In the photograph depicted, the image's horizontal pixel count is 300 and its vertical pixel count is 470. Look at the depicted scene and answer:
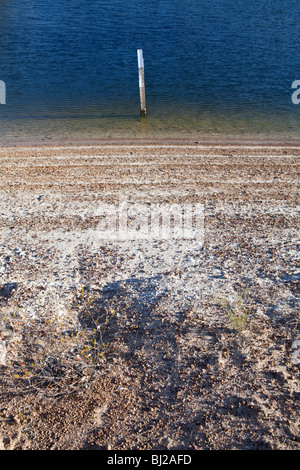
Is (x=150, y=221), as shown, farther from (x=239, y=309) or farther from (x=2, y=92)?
(x=2, y=92)

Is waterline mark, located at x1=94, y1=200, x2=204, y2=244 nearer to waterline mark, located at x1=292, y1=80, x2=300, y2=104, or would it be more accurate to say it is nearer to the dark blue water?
the dark blue water

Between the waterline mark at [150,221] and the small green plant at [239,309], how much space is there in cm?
138

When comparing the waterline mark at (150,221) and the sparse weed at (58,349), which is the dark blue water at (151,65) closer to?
the waterline mark at (150,221)

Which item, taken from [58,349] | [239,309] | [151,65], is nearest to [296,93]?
[151,65]

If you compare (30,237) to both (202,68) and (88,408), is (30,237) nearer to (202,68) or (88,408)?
(88,408)

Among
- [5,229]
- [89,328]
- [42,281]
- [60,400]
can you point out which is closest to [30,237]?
[5,229]

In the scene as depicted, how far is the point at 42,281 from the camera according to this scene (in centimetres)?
468

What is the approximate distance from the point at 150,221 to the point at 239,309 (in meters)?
2.49

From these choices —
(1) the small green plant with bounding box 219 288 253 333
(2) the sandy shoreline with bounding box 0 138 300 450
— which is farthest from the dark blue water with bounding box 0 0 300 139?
(1) the small green plant with bounding box 219 288 253 333

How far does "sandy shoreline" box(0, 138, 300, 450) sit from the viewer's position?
2982 millimetres

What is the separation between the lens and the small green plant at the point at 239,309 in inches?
151

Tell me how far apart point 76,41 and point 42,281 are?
24.7m

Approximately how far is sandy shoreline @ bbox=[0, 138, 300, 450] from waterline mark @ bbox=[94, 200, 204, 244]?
145 millimetres

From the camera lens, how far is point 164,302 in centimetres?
427
